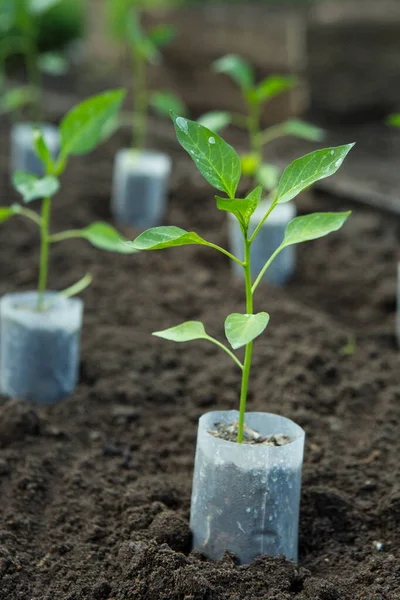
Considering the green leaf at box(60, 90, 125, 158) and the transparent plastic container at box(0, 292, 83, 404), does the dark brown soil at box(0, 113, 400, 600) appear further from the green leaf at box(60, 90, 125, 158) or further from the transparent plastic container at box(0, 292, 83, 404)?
the green leaf at box(60, 90, 125, 158)

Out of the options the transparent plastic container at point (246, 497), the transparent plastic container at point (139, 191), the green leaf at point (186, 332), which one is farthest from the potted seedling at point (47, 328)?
the transparent plastic container at point (139, 191)

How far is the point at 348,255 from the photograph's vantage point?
3.27m

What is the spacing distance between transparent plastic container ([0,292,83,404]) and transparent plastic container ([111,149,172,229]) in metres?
1.47

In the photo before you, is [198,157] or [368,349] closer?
A: [198,157]

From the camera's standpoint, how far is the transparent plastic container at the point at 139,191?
3.63 m

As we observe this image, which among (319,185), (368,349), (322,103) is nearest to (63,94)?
(322,103)

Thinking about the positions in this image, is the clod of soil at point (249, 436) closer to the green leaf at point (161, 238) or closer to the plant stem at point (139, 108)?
the green leaf at point (161, 238)

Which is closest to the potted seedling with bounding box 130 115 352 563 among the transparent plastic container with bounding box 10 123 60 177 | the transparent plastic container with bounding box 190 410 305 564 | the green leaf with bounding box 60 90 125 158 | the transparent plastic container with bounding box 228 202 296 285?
the transparent plastic container with bounding box 190 410 305 564

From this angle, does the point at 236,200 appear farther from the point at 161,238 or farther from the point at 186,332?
the point at 186,332

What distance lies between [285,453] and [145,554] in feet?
1.02

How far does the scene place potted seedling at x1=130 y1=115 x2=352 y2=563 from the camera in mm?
1436

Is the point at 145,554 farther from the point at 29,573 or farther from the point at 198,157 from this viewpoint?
the point at 198,157

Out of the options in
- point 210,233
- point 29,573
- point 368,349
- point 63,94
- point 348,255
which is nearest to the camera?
point 29,573

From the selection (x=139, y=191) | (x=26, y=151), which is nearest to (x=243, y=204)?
(x=139, y=191)
